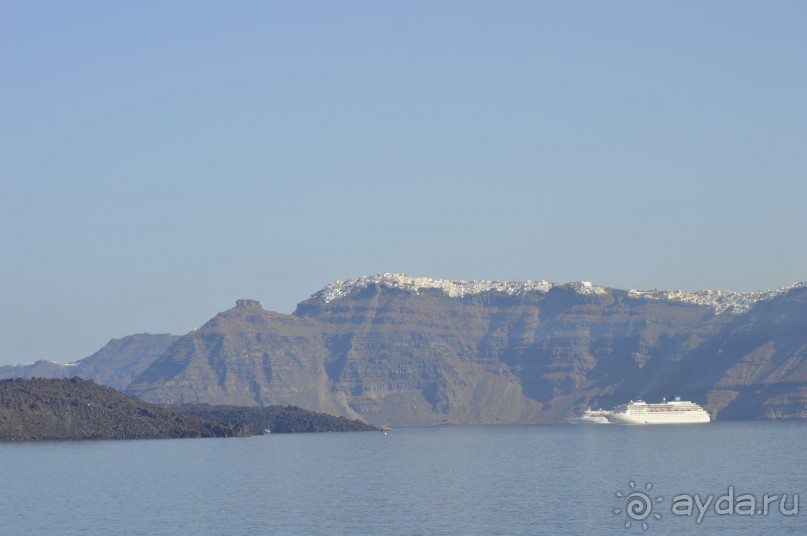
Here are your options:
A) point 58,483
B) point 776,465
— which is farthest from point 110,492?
point 776,465

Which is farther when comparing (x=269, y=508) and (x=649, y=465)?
(x=649, y=465)

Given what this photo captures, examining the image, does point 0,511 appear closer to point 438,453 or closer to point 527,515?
point 527,515

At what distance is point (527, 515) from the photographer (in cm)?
9419

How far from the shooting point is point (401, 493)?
4500 inches

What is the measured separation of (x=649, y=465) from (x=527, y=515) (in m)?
56.6

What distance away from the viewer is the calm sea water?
3529 inches

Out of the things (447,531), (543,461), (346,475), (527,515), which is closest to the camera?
(447,531)

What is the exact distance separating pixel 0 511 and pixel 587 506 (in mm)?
46484

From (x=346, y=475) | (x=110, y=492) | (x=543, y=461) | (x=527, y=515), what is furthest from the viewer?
(x=543, y=461)

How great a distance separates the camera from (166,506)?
105250 mm

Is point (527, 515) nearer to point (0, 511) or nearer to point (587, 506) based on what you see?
point (587, 506)

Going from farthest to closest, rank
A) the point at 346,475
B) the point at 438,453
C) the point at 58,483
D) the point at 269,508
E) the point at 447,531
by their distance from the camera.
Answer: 1. the point at 438,453
2. the point at 346,475
3. the point at 58,483
4. the point at 269,508
5. the point at 447,531

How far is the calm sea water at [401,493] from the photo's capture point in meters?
89.6

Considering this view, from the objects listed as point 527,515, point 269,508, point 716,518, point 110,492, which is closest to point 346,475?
point 110,492
